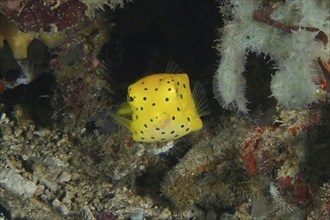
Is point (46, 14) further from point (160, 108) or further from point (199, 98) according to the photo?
point (199, 98)

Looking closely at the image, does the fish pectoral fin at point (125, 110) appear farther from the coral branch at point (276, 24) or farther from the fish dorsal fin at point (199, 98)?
the coral branch at point (276, 24)

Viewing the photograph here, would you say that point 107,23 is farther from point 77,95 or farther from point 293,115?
point 293,115

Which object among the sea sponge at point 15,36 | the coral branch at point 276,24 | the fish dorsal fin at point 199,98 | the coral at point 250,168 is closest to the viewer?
the coral branch at point 276,24

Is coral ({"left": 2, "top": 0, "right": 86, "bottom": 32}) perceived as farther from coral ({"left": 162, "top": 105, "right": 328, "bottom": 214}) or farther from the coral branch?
coral ({"left": 162, "top": 105, "right": 328, "bottom": 214})

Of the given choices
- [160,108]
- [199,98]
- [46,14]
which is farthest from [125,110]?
[46,14]

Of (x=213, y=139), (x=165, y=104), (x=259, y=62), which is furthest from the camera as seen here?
(x=213, y=139)

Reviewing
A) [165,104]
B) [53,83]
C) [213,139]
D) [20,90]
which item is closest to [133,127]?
[165,104]

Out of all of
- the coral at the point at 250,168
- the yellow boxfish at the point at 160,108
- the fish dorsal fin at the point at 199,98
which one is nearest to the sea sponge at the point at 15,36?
the yellow boxfish at the point at 160,108
